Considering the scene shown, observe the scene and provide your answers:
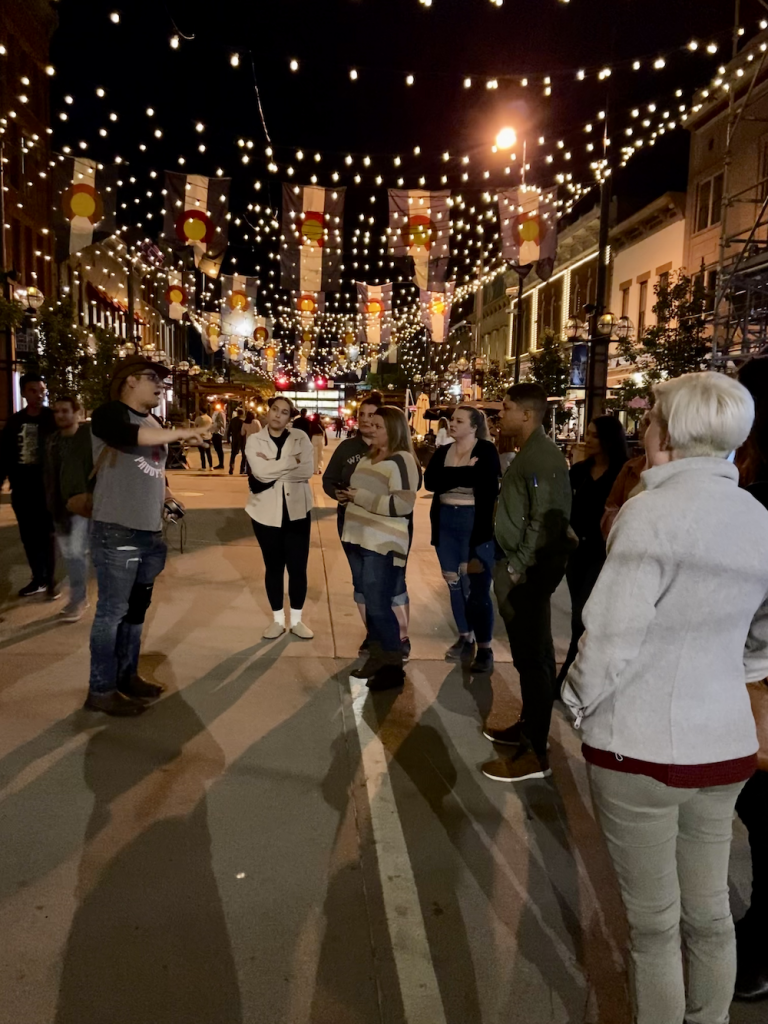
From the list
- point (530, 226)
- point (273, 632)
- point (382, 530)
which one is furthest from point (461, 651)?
point (530, 226)

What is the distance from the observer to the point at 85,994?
2.21 meters

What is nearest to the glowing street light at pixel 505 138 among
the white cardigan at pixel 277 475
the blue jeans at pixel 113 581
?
the white cardigan at pixel 277 475

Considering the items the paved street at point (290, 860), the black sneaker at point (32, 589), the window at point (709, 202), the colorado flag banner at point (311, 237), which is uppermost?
the window at point (709, 202)

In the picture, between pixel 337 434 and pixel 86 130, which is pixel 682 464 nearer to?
pixel 86 130

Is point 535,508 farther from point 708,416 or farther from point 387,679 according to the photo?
point 708,416

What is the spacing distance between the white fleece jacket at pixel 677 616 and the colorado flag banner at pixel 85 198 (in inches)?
560

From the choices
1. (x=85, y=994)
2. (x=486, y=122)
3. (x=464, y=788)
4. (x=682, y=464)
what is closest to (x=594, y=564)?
(x=464, y=788)

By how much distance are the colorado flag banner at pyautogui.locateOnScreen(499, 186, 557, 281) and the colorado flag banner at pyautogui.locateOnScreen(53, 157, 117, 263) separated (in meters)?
7.47

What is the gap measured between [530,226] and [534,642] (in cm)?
1263

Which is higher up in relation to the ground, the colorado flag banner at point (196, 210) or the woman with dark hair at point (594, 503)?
the colorado flag banner at point (196, 210)

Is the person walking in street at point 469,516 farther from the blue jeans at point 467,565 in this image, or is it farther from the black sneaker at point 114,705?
the black sneaker at point 114,705

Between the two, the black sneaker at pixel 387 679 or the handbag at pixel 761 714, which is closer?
the handbag at pixel 761 714

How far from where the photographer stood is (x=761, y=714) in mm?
2215

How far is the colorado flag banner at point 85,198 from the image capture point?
1338 centimetres
